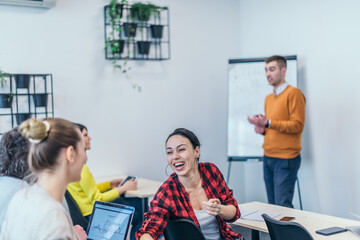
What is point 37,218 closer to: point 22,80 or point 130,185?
point 130,185

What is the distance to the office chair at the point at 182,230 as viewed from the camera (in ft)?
7.77

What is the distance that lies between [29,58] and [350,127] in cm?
319

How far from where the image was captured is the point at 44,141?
1647 millimetres

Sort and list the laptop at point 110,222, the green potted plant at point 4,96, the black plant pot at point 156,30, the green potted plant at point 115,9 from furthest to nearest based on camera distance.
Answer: the black plant pot at point 156,30, the green potted plant at point 115,9, the green potted plant at point 4,96, the laptop at point 110,222

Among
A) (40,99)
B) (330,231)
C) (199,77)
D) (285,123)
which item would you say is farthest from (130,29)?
(330,231)

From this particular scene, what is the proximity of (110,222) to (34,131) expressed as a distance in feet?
2.43

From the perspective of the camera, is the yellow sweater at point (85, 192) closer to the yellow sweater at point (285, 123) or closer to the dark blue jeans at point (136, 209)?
the dark blue jeans at point (136, 209)

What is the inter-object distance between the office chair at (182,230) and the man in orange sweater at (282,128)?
228 cm

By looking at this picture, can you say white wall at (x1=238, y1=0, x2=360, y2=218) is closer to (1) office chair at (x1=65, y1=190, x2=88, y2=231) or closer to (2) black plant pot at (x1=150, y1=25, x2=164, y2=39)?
(2) black plant pot at (x1=150, y1=25, x2=164, y2=39)

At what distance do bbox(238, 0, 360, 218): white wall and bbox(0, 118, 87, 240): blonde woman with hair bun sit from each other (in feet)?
11.8

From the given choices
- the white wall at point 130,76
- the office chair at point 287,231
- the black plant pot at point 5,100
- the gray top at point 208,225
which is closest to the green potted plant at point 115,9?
the white wall at point 130,76

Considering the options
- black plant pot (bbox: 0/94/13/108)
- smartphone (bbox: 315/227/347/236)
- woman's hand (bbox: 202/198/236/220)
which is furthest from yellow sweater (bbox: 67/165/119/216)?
smartphone (bbox: 315/227/347/236)

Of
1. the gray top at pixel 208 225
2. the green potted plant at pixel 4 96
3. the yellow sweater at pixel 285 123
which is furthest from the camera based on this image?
the yellow sweater at pixel 285 123

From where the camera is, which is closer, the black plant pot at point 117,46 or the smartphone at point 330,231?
the smartphone at point 330,231
